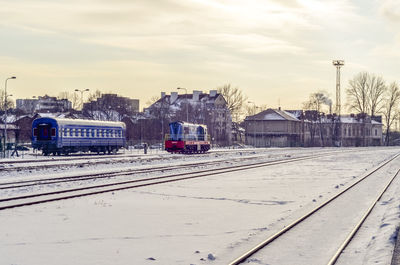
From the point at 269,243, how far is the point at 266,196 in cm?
847

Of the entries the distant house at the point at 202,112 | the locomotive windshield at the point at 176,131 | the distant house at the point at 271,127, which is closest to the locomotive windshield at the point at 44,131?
the locomotive windshield at the point at 176,131

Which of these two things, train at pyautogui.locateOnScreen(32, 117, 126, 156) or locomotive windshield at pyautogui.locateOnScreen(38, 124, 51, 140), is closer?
train at pyautogui.locateOnScreen(32, 117, 126, 156)

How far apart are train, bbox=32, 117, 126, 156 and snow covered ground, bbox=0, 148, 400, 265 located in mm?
26359

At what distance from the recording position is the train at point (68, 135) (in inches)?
1807

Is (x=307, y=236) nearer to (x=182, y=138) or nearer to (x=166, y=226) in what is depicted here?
(x=166, y=226)

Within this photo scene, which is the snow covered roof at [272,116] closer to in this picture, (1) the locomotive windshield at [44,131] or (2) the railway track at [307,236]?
(1) the locomotive windshield at [44,131]

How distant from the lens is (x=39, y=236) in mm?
11484

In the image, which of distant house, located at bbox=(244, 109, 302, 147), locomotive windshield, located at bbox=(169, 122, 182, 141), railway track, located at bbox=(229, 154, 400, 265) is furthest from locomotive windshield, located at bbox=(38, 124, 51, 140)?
distant house, located at bbox=(244, 109, 302, 147)

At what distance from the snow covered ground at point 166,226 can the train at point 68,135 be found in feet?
86.5

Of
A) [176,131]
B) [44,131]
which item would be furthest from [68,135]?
[176,131]

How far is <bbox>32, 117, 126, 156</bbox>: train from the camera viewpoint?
1807 inches

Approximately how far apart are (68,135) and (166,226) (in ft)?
117

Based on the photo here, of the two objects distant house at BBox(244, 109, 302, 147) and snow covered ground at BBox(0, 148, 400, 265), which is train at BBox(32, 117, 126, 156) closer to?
snow covered ground at BBox(0, 148, 400, 265)

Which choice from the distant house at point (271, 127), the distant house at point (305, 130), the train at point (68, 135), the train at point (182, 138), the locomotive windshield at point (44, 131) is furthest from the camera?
the distant house at point (271, 127)
